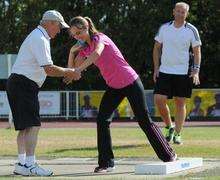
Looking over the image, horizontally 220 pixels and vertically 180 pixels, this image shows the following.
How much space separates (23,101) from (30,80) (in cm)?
29

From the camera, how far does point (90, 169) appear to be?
952 cm

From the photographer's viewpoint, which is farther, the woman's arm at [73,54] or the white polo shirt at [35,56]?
the woman's arm at [73,54]

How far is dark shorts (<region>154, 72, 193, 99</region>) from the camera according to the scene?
1230 centimetres

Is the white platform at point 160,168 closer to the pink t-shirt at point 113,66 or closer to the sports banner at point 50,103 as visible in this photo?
the pink t-shirt at point 113,66

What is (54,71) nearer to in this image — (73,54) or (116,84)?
(73,54)

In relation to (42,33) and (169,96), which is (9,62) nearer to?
(169,96)

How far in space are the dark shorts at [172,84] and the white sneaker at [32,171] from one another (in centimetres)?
387

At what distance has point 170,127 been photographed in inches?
495

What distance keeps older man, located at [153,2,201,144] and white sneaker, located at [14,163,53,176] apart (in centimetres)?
389

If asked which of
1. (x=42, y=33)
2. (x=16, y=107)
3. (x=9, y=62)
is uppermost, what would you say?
(x=42, y=33)

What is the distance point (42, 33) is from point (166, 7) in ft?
97.0

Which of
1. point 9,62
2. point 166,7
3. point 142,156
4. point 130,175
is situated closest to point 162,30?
point 142,156

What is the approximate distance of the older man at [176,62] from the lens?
1216 cm

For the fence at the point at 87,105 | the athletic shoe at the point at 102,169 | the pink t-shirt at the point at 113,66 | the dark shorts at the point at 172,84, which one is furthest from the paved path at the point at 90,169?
the fence at the point at 87,105
